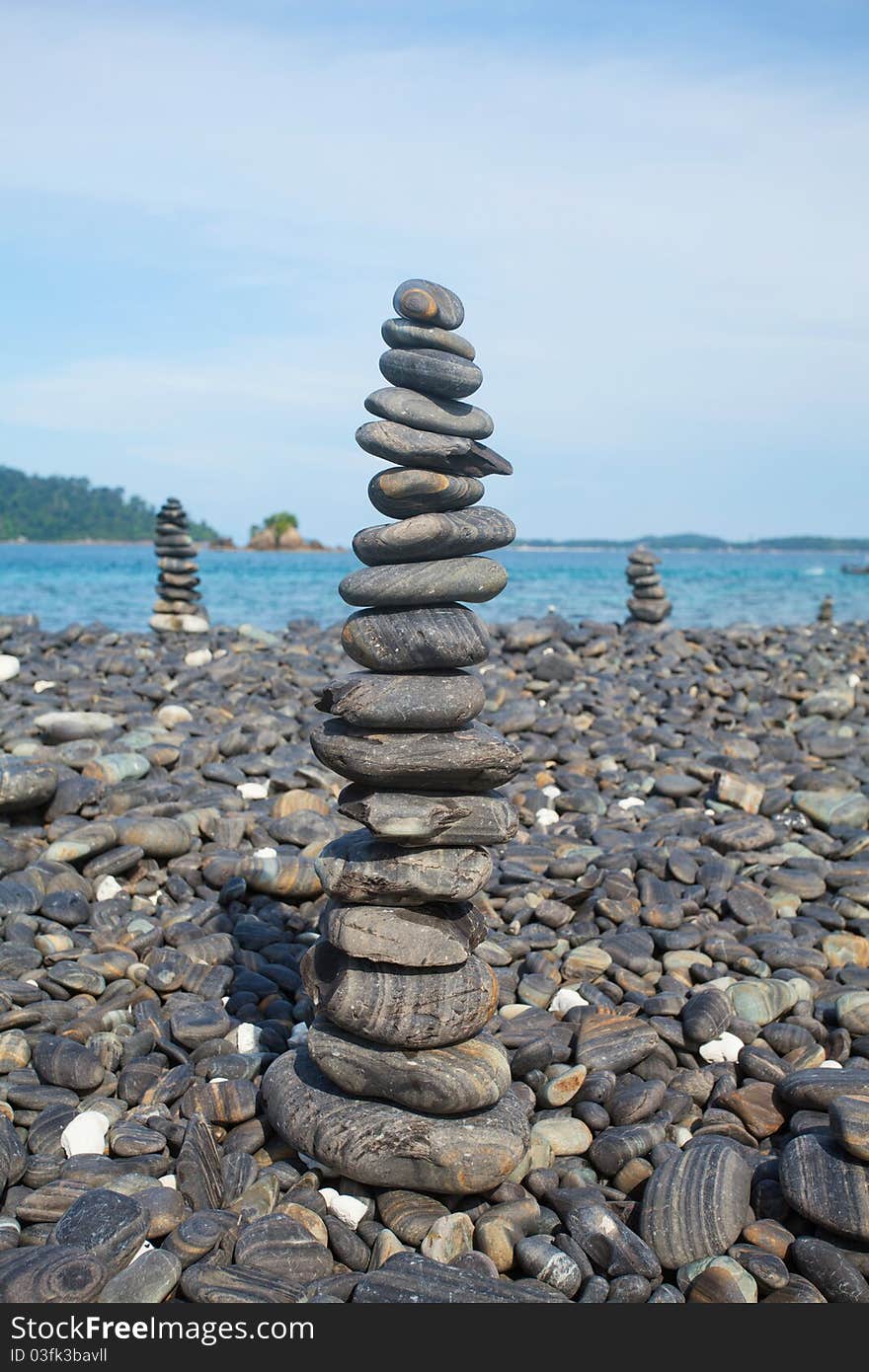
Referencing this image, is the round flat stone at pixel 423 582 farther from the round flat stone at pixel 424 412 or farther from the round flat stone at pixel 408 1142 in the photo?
the round flat stone at pixel 408 1142

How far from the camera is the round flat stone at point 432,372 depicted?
468cm

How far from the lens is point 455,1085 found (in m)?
4.23

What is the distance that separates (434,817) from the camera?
4.47 m

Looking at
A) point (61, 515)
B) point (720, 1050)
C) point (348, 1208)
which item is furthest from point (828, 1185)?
point (61, 515)

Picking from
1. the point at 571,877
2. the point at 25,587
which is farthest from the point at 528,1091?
the point at 25,587

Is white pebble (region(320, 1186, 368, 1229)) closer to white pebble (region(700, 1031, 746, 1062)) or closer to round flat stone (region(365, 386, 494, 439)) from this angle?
white pebble (region(700, 1031, 746, 1062))

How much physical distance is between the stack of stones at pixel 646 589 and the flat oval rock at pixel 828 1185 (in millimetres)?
17239

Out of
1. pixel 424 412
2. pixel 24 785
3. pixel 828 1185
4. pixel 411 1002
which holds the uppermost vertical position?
pixel 424 412

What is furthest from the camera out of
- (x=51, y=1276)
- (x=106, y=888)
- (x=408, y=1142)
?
(x=106, y=888)

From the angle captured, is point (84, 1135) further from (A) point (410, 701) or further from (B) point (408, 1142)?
(A) point (410, 701)

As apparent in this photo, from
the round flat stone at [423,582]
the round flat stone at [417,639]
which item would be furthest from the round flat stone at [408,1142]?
the round flat stone at [423,582]

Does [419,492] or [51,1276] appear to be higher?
[419,492]

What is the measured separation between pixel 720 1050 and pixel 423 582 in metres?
2.94

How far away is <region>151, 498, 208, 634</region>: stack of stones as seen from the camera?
19.2 m
